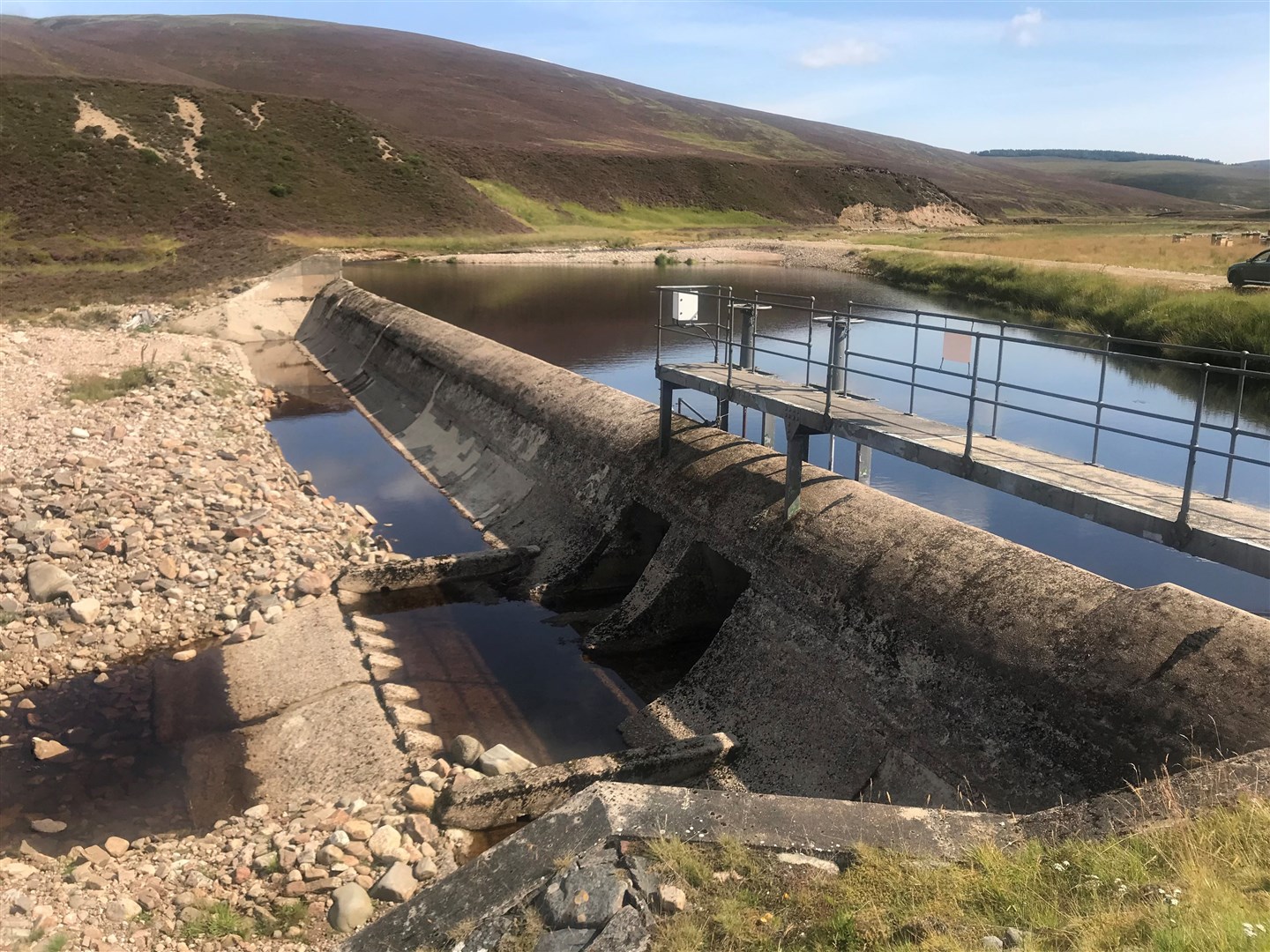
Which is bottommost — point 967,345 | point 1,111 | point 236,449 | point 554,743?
point 554,743

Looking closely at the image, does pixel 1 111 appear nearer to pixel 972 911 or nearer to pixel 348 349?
pixel 348 349

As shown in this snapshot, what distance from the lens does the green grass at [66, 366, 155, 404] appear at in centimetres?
2350

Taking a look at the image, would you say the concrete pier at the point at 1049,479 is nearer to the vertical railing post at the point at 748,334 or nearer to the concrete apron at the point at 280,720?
the vertical railing post at the point at 748,334

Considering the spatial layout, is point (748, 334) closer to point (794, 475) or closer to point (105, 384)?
point (794, 475)

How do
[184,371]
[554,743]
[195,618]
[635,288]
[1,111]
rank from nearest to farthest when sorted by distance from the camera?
[554,743]
[195,618]
[184,371]
[635,288]
[1,111]

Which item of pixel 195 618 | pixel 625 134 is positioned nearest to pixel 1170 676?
pixel 195 618

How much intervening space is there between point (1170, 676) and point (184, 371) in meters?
26.8

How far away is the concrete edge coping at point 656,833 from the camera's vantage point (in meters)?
6.01

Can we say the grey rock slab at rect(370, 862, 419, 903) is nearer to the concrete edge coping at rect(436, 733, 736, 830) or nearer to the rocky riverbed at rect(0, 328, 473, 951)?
the rocky riverbed at rect(0, 328, 473, 951)

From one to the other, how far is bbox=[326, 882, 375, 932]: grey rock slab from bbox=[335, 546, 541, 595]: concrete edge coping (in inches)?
282

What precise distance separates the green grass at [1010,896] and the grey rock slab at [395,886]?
3.44m

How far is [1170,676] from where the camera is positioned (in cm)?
752

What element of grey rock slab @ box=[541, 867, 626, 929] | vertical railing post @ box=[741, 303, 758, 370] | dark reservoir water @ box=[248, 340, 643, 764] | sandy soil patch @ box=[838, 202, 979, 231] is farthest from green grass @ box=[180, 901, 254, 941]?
sandy soil patch @ box=[838, 202, 979, 231]

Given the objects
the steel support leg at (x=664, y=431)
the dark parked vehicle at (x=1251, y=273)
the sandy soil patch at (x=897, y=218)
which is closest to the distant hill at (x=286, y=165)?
the sandy soil patch at (x=897, y=218)
